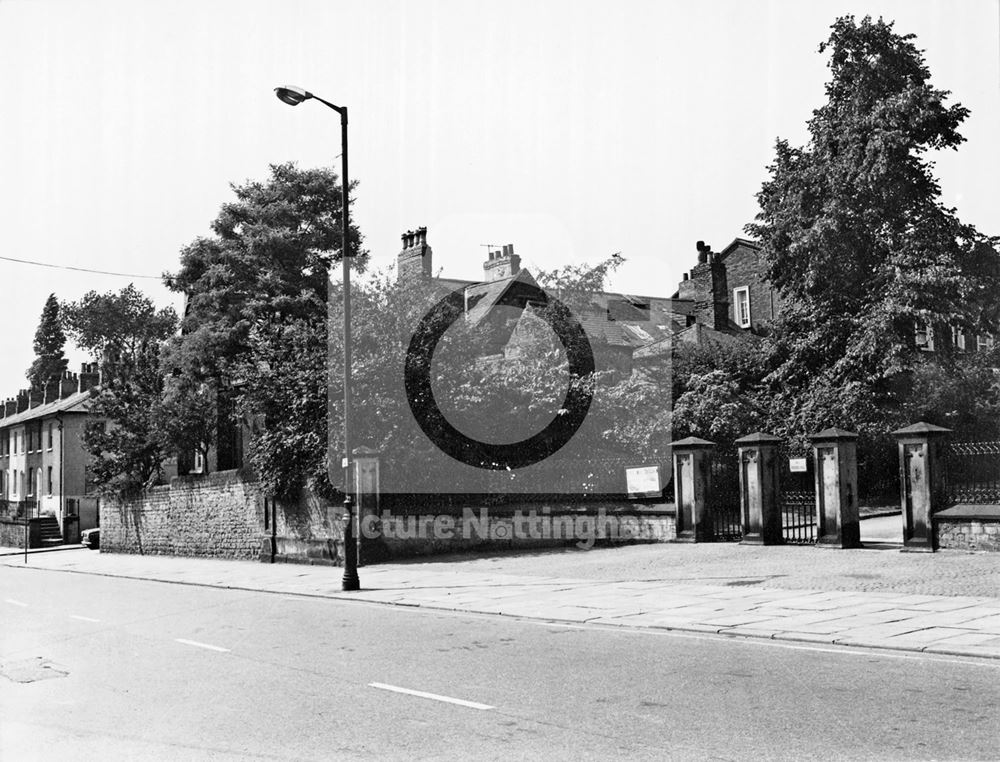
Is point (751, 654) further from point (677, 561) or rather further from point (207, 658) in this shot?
point (677, 561)


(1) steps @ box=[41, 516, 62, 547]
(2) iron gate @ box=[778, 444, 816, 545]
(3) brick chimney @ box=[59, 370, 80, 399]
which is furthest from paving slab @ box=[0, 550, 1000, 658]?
(3) brick chimney @ box=[59, 370, 80, 399]

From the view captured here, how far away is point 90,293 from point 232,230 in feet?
148

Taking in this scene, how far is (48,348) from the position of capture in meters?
94.1

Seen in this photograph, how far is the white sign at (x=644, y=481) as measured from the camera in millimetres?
24062

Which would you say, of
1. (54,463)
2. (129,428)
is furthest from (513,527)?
(54,463)

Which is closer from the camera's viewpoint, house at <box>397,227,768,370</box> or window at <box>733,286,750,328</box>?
house at <box>397,227,768,370</box>

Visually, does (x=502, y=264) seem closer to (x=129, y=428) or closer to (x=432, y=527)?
(x=129, y=428)

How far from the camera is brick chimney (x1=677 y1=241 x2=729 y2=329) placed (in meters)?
50.4

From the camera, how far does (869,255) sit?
1329 inches

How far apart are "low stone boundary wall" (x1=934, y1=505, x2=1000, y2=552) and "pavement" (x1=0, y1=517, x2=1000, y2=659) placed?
386 millimetres

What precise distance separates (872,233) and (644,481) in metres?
15.1

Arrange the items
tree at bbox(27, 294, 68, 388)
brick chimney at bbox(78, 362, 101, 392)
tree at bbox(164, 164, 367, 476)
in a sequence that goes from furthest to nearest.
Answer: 1. tree at bbox(27, 294, 68, 388)
2. brick chimney at bbox(78, 362, 101, 392)
3. tree at bbox(164, 164, 367, 476)

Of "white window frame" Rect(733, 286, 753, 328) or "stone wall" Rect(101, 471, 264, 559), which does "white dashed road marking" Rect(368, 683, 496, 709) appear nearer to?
"stone wall" Rect(101, 471, 264, 559)

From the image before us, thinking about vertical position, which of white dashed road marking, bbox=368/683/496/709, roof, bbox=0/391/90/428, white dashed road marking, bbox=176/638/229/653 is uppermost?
roof, bbox=0/391/90/428
